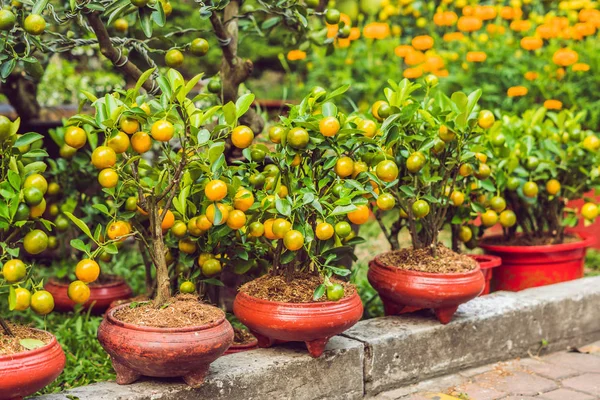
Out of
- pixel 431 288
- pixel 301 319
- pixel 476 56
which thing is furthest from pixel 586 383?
pixel 476 56

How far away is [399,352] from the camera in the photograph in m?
3.14

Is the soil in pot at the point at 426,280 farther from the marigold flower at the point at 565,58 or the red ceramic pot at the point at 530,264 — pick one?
the marigold flower at the point at 565,58

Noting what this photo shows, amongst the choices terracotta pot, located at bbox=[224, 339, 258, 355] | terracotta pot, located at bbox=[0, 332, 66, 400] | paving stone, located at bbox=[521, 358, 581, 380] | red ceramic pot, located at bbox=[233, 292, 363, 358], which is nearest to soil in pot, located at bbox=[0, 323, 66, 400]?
terracotta pot, located at bbox=[0, 332, 66, 400]

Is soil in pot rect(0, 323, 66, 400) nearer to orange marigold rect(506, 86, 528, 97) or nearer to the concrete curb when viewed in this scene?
the concrete curb

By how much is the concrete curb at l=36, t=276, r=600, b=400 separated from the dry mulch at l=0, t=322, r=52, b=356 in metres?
0.20

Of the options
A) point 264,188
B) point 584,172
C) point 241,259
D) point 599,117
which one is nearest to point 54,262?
point 241,259

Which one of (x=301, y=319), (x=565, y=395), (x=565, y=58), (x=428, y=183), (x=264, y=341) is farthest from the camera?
(x=565, y=58)

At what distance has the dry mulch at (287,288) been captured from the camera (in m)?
2.81

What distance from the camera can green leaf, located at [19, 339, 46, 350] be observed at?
2.30 meters

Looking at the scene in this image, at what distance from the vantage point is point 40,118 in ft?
15.3

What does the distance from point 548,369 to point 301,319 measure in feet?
4.46

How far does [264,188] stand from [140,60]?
164 cm

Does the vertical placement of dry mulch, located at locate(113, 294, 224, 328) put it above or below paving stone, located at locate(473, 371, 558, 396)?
above

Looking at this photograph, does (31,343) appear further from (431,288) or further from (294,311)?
(431,288)
